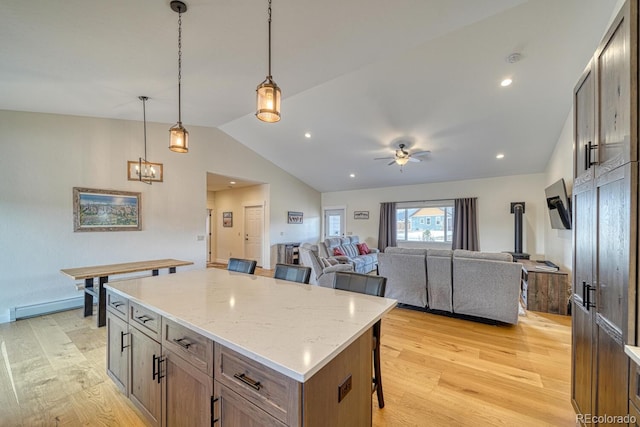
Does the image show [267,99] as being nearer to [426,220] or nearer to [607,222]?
[607,222]

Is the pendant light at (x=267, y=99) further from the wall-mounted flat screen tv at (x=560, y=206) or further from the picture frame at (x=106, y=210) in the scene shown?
the wall-mounted flat screen tv at (x=560, y=206)

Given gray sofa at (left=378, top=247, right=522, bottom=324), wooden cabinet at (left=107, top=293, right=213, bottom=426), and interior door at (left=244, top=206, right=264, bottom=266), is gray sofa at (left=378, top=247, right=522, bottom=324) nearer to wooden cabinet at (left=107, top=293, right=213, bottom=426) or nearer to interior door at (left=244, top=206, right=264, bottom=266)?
wooden cabinet at (left=107, top=293, right=213, bottom=426)

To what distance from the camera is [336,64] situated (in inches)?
118

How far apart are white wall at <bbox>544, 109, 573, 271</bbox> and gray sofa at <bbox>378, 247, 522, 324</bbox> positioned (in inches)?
65.6

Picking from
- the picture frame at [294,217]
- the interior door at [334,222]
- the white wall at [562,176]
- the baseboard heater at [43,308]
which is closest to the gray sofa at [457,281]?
the white wall at [562,176]

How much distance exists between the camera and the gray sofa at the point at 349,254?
20.8 feet

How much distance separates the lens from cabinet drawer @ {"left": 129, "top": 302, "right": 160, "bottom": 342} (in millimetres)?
1595

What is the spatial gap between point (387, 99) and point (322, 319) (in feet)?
13.2

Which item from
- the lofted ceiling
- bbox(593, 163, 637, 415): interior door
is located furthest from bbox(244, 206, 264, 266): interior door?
bbox(593, 163, 637, 415): interior door

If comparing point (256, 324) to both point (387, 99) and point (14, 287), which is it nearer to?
point (387, 99)

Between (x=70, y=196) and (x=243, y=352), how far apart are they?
4.82 meters

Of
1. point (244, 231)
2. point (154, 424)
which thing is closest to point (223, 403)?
point (154, 424)

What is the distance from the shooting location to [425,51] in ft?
10.9

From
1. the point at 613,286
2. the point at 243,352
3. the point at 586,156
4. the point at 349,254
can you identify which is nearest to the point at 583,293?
the point at 613,286
